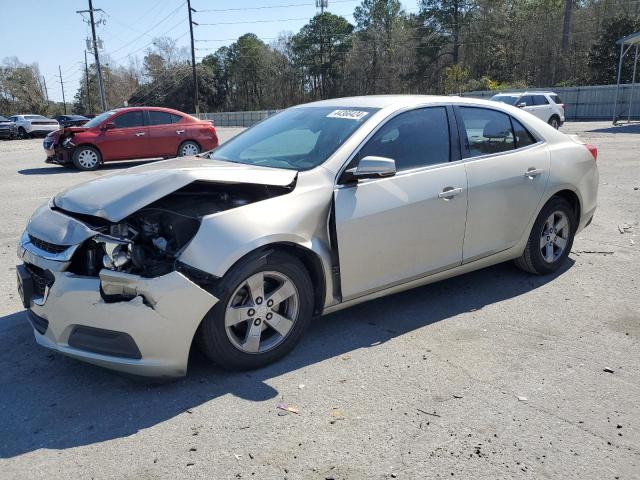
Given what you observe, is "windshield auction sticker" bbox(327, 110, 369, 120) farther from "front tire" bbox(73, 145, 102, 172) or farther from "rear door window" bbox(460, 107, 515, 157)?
"front tire" bbox(73, 145, 102, 172)

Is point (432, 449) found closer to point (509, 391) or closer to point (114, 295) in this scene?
point (509, 391)

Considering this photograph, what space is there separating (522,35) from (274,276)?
192 ft

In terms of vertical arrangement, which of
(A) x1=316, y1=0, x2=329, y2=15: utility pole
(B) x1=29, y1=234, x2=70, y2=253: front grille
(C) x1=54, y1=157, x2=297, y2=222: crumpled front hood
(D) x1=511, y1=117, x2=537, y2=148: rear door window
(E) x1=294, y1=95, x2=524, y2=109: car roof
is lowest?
(B) x1=29, y1=234, x2=70, y2=253: front grille

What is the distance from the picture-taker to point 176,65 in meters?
74.9

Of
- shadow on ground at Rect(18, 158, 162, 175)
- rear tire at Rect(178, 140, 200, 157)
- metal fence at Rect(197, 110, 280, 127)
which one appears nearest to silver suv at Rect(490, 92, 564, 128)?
rear tire at Rect(178, 140, 200, 157)

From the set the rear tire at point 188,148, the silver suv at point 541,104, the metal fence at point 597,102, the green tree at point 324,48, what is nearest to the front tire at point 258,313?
the rear tire at point 188,148

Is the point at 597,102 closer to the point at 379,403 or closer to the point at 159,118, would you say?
the point at 159,118

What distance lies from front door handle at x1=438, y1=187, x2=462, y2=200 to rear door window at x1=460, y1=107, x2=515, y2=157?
0.42 meters

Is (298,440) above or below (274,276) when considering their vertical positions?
below

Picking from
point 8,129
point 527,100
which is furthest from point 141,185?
point 8,129

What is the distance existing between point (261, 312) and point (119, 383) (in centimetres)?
98

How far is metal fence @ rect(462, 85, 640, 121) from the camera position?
109ft

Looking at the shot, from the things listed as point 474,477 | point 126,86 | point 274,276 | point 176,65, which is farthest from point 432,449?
point 126,86

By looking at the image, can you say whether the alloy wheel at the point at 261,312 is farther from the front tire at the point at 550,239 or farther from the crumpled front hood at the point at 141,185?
the front tire at the point at 550,239
